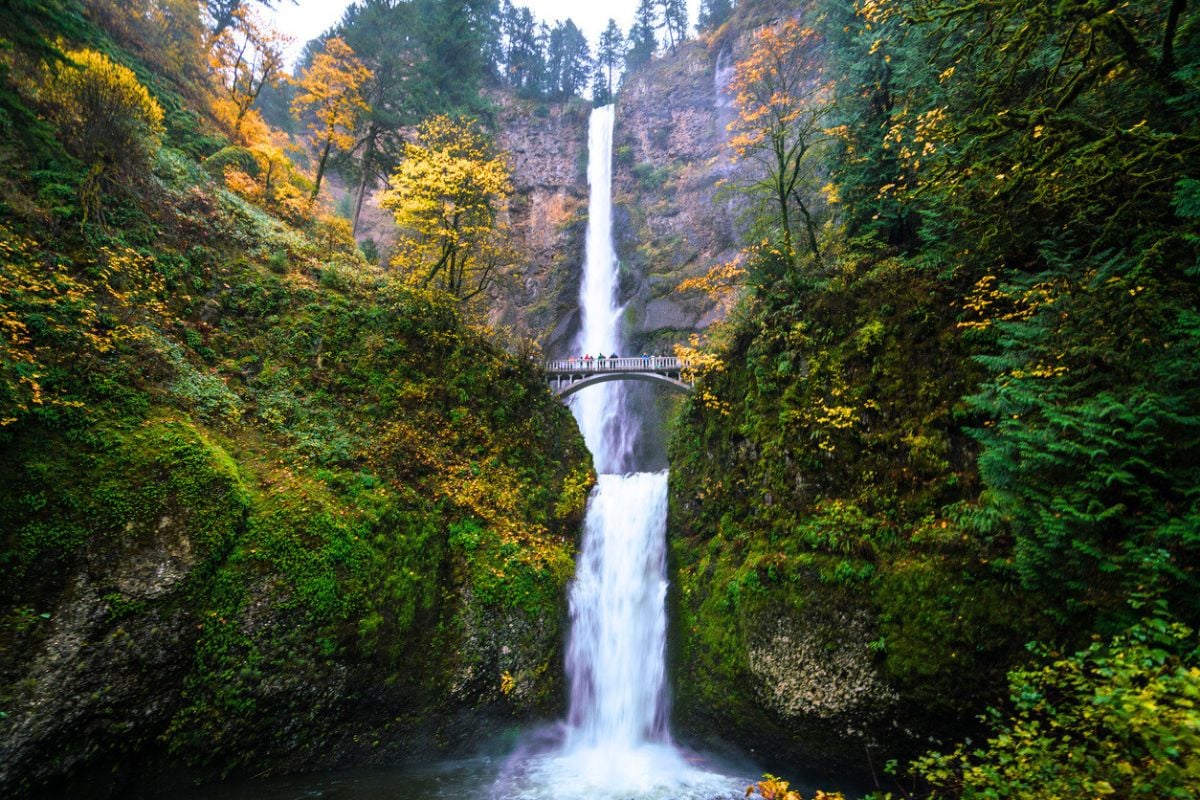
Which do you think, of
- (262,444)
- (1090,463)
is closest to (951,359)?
(1090,463)

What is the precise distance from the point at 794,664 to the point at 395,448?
939 cm

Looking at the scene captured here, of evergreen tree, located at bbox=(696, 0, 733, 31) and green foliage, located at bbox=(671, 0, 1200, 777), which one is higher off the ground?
evergreen tree, located at bbox=(696, 0, 733, 31)

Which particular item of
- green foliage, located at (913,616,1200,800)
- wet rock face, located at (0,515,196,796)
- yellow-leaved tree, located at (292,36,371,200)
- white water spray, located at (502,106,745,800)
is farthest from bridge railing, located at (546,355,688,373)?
green foliage, located at (913,616,1200,800)

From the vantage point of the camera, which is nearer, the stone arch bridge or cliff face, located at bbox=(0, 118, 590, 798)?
cliff face, located at bbox=(0, 118, 590, 798)

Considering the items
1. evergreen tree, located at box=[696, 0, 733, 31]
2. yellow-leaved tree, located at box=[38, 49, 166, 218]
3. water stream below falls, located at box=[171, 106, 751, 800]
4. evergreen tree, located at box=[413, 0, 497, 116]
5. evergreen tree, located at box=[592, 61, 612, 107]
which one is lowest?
water stream below falls, located at box=[171, 106, 751, 800]

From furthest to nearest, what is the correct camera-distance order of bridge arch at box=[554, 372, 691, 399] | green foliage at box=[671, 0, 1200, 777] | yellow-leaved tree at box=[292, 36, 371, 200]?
bridge arch at box=[554, 372, 691, 399] < yellow-leaved tree at box=[292, 36, 371, 200] < green foliage at box=[671, 0, 1200, 777]

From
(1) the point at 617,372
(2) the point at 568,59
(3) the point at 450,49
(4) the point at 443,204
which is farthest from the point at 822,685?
(2) the point at 568,59

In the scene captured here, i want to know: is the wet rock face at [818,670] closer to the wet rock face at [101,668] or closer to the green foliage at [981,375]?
the green foliage at [981,375]

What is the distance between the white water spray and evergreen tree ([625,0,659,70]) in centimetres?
4193

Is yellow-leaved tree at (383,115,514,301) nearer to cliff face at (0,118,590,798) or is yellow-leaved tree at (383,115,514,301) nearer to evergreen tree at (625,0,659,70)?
cliff face at (0,118,590,798)

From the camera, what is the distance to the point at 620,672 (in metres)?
12.5

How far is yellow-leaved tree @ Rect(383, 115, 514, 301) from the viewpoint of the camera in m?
14.8

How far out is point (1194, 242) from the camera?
546 cm

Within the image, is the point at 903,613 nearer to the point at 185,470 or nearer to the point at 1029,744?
the point at 1029,744
